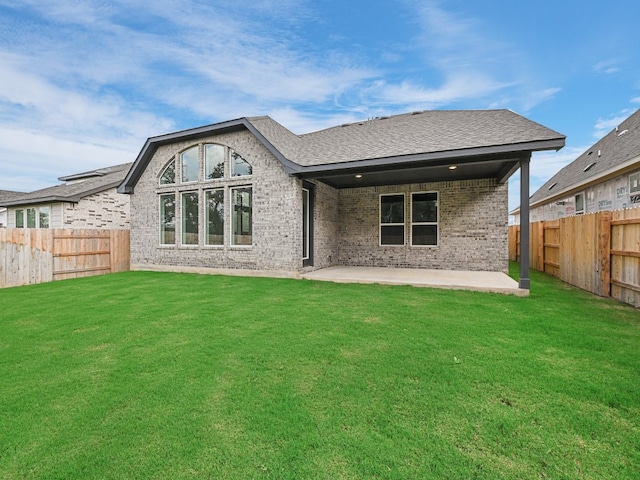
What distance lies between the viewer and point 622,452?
1.88 metres

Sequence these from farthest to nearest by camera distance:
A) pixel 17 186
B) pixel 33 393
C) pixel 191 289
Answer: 1. pixel 17 186
2. pixel 191 289
3. pixel 33 393

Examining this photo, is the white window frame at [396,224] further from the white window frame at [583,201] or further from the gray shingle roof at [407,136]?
the white window frame at [583,201]

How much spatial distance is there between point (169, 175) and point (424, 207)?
9.09 m

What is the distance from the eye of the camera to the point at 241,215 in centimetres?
958

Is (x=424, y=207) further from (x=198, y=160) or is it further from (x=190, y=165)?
(x=190, y=165)

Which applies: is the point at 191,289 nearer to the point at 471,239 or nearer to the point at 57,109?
the point at 471,239

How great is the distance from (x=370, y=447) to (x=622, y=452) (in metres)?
1.56

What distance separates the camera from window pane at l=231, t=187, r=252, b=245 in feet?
31.0

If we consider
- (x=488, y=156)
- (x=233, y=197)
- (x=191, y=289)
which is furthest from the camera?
(x=233, y=197)

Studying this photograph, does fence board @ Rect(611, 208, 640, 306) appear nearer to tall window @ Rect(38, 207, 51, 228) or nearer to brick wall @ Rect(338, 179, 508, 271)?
brick wall @ Rect(338, 179, 508, 271)

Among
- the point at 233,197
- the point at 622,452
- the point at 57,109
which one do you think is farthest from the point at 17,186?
the point at 622,452

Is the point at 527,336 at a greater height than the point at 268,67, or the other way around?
the point at 268,67

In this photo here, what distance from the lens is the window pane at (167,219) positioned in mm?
10773

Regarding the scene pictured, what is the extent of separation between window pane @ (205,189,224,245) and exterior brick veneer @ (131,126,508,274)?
227 mm
